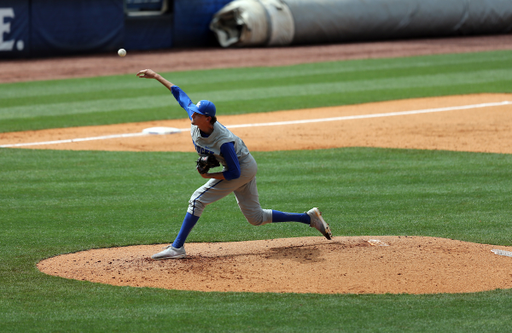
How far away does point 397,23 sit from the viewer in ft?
82.9

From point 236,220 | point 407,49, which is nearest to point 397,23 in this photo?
point 407,49

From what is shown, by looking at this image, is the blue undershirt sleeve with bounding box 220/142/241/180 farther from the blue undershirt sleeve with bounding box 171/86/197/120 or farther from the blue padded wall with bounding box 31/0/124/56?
the blue padded wall with bounding box 31/0/124/56

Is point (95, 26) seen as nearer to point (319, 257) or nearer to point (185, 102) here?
point (185, 102)

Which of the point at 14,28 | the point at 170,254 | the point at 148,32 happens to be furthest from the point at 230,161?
the point at 148,32

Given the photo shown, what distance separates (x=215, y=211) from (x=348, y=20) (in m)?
17.4

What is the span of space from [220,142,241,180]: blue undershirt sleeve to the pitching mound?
80 centimetres

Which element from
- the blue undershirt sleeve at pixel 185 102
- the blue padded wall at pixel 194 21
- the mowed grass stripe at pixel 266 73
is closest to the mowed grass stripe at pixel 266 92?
the mowed grass stripe at pixel 266 73

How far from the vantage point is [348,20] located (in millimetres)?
24406

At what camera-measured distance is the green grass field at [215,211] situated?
4.85 meters

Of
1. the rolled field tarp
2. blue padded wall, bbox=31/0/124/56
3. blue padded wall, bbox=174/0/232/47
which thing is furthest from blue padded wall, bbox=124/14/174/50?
the rolled field tarp

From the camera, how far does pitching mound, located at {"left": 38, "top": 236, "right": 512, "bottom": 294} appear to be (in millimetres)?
5633

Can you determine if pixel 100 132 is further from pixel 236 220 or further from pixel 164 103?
pixel 236 220

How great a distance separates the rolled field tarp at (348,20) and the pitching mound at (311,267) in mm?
17367

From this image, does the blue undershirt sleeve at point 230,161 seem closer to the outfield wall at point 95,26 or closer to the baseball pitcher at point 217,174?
the baseball pitcher at point 217,174
